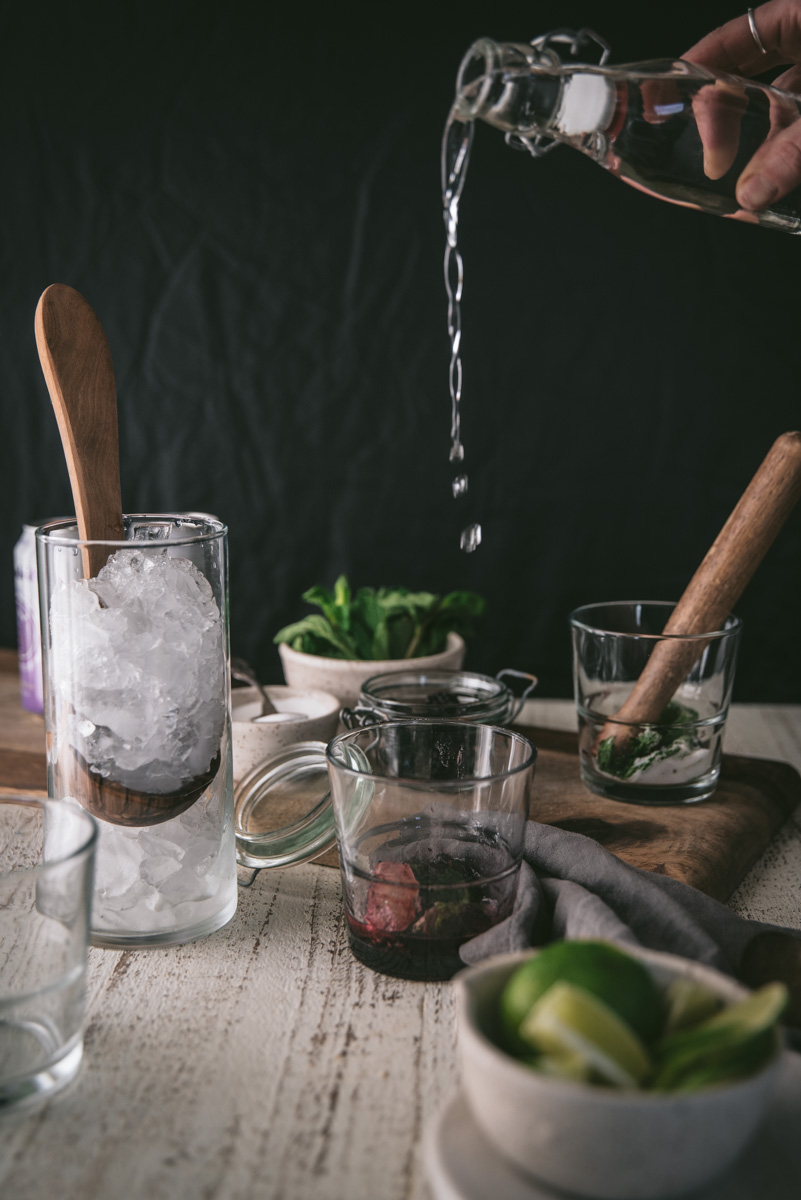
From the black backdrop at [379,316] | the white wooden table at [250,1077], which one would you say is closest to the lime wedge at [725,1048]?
the white wooden table at [250,1077]

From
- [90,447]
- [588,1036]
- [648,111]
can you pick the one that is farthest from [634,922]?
[648,111]

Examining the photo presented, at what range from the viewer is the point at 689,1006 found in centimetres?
47

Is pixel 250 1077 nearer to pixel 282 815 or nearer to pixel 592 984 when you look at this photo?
pixel 592 984

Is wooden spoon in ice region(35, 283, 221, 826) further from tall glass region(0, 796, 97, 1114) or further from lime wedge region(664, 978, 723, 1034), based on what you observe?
lime wedge region(664, 978, 723, 1034)

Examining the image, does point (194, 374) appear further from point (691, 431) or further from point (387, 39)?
point (691, 431)

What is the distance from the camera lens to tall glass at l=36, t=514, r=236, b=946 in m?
0.66

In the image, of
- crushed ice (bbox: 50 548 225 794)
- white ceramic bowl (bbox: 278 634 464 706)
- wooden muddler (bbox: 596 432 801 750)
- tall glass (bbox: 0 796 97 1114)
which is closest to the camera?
tall glass (bbox: 0 796 97 1114)

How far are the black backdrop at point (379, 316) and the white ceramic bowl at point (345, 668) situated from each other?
45cm

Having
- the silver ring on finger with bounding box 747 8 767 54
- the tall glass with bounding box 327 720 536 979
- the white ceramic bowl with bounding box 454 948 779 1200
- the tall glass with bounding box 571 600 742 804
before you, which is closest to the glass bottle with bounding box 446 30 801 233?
the silver ring on finger with bounding box 747 8 767 54

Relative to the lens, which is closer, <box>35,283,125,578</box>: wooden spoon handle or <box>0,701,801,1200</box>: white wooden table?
<box>0,701,801,1200</box>: white wooden table

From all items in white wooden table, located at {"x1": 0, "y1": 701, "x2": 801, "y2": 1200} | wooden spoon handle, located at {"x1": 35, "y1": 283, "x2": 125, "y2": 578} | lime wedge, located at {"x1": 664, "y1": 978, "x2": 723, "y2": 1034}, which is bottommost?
white wooden table, located at {"x1": 0, "y1": 701, "x2": 801, "y2": 1200}

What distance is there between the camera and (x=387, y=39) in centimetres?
142

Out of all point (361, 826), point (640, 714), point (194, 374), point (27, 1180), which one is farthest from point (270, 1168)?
point (194, 374)

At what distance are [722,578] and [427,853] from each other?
42 centimetres
